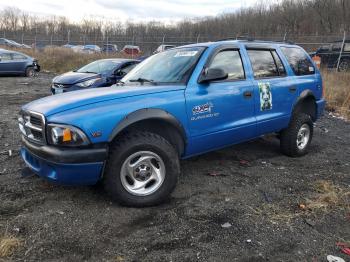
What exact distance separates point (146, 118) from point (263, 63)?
2.32 m

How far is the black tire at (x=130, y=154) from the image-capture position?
145 inches

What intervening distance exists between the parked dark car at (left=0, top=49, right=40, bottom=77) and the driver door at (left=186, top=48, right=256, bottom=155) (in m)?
16.4

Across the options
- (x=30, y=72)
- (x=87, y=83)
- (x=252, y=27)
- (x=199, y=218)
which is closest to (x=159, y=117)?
(x=199, y=218)

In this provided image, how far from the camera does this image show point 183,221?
365 cm

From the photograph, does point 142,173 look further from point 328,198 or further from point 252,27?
point 252,27

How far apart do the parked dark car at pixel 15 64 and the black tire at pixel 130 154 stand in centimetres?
1688

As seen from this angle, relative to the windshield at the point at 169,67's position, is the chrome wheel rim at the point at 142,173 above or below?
below

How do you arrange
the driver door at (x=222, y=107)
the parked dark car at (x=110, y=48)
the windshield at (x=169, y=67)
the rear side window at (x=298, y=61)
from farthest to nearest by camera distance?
the parked dark car at (x=110, y=48)
the rear side window at (x=298, y=61)
the windshield at (x=169, y=67)
the driver door at (x=222, y=107)

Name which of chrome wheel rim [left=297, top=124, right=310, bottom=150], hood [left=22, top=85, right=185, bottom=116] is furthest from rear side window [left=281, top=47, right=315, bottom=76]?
hood [left=22, top=85, right=185, bottom=116]

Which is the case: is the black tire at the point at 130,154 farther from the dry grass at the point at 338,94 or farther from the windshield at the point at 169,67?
the dry grass at the point at 338,94

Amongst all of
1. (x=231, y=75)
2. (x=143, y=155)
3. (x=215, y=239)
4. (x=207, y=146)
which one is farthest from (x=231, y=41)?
(x=215, y=239)

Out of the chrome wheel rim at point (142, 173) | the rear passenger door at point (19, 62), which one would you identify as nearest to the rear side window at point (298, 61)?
the chrome wheel rim at point (142, 173)

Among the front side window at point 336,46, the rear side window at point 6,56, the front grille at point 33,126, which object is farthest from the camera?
the front side window at point 336,46

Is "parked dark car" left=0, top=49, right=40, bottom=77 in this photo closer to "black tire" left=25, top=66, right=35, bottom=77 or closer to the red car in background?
"black tire" left=25, top=66, right=35, bottom=77
